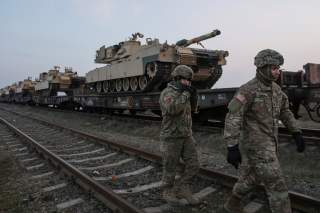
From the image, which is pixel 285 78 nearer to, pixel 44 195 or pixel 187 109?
pixel 187 109

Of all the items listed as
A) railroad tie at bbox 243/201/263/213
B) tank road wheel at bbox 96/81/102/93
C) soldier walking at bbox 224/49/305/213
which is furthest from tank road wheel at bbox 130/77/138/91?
soldier walking at bbox 224/49/305/213

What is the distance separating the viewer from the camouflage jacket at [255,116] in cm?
361

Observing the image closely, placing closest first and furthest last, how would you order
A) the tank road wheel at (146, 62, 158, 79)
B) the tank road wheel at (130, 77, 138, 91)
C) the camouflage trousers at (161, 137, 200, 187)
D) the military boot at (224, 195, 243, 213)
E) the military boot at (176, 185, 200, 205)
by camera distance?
1. the military boot at (224, 195, 243, 213)
2. the military boot at (176, 185, 200, 205)
3. the camouflage trousers at (161, 137, 200, 187)
4. the tank road wheel at (146, 62, 158, 79)
5. the tank road wheel at (130, 77, 138, 91)

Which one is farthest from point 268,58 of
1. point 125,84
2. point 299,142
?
point 125,84

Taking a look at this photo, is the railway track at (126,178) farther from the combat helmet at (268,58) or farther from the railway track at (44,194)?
the combat helmet at (268,58)

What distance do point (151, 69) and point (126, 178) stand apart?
8193 mm

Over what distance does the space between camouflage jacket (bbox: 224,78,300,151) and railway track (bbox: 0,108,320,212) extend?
1034mm

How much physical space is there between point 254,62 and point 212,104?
7.31 m

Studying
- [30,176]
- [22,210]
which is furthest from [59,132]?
[22,210]

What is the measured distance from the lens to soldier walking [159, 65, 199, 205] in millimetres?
4574

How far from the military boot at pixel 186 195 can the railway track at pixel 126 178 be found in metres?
0.12

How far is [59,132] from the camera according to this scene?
12742 mm

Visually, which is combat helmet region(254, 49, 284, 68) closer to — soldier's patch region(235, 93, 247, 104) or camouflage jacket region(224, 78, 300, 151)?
camouflage jacket region(224, 78, 300, 151)

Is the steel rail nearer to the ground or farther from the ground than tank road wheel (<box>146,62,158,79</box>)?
nearer to the ground
